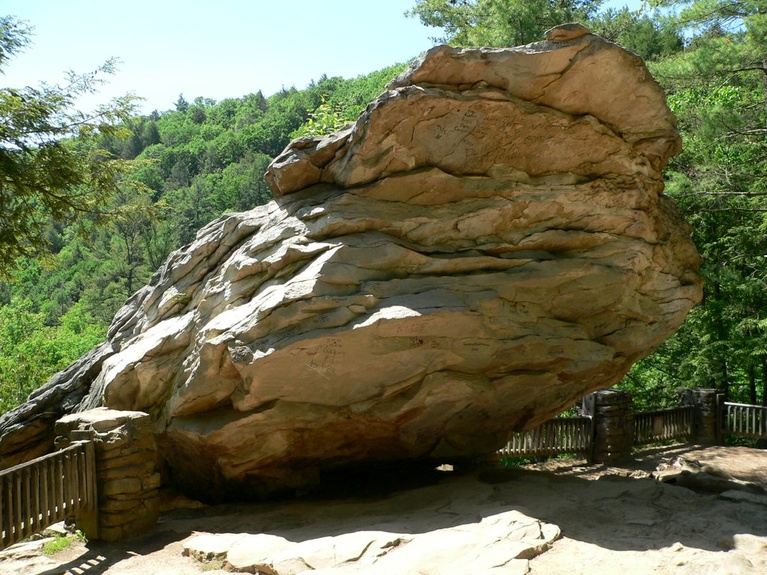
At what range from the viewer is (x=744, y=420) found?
15359 millimetres

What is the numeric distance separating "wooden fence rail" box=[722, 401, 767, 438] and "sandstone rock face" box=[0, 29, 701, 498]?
24.1ft

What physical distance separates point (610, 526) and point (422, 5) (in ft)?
58.2

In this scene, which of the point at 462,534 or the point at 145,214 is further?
the point at 145,214

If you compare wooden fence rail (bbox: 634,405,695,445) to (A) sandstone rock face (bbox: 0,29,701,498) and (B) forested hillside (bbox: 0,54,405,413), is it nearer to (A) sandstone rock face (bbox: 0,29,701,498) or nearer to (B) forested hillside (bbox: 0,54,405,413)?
(A) sandstone rock face (bbox: 0,29,701,498)

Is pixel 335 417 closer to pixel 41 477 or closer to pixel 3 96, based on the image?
pixel 41 477

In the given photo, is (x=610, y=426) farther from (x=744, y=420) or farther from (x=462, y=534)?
(x=462, y=534)

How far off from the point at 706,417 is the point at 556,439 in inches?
182

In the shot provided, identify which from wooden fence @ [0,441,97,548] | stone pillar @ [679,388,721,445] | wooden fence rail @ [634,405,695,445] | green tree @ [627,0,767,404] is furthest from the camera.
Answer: stone pillar @ [679,388,721,445]

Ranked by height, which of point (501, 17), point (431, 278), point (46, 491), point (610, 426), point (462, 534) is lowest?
→ point (610, 426)

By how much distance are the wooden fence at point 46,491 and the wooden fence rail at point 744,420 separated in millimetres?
13754

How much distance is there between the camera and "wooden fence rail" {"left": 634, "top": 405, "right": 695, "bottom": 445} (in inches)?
568

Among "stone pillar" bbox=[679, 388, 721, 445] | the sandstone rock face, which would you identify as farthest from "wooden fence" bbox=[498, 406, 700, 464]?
Answer: the sandstone rock face

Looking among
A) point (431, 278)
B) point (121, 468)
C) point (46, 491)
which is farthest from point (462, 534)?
point (46, 491)

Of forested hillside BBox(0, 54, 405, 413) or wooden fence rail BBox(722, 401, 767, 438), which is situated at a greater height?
forested hillside BBox(0, 54, 405, 413)
